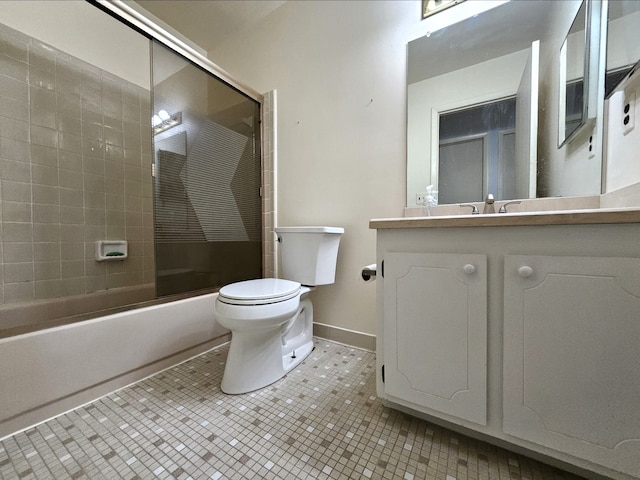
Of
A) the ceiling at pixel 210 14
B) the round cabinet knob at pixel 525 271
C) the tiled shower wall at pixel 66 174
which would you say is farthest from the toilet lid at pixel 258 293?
the ceiling at pixel 210 14

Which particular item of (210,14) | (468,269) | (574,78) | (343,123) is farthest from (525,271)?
(210,14)

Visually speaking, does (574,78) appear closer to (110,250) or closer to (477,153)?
(477,153)

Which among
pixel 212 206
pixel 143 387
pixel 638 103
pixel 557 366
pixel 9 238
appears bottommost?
pixel 143 387

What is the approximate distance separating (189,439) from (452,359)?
0.91 m

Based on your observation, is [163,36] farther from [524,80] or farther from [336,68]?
[524,80]

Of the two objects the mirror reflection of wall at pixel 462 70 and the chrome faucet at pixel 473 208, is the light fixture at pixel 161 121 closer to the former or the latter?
the mirror reflection of wall at pixel 462 70

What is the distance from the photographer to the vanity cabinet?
0.56m

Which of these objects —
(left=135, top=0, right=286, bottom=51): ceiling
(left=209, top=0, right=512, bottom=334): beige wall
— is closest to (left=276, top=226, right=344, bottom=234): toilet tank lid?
(left=209, top=0, right=512, bottom=334): beige wall

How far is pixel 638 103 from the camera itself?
0.78 m

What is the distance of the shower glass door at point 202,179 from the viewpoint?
138 centimetres

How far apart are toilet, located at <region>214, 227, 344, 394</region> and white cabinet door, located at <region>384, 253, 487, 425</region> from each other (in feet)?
1.63

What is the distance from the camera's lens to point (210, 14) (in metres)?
1.89

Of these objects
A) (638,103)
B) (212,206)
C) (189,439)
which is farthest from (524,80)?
(189,439)

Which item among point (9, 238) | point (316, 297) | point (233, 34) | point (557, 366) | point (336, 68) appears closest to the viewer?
point (557, 366)
